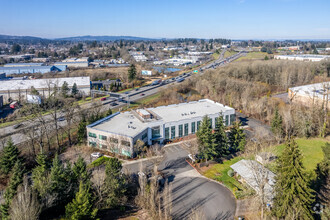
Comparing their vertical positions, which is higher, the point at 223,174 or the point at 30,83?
the point at 30,83

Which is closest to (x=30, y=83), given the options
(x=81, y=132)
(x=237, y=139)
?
(x=81, y=132)

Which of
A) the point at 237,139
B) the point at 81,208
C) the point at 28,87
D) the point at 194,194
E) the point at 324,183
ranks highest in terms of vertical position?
the point at 28,87

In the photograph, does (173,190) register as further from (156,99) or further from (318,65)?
(318,65)

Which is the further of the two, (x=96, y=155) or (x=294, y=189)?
(x=96, y=155)

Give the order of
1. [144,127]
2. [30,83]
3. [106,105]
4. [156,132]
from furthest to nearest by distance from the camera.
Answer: [30,83], [106,105], [156,132], [144,127]

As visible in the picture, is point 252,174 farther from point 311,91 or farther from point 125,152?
point 311,91

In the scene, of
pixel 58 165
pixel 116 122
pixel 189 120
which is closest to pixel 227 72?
pixel 189 120

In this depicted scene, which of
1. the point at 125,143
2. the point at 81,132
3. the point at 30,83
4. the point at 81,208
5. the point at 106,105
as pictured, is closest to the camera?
the point at 81,208
